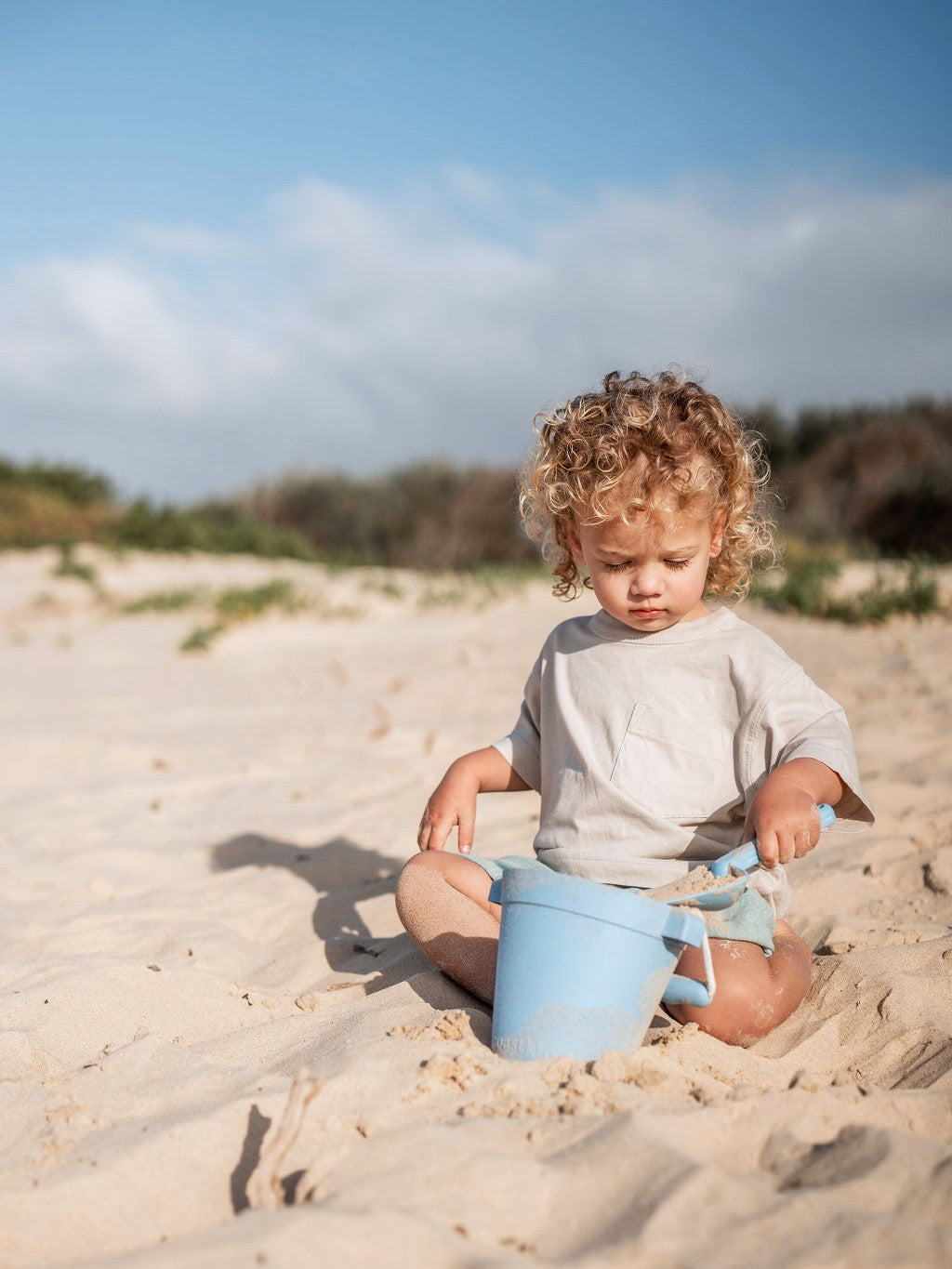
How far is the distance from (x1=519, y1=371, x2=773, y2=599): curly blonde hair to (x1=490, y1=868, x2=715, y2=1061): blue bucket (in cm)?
74

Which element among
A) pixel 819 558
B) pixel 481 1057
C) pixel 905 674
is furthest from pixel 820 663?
pixel 481 1057

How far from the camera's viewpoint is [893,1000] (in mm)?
1907

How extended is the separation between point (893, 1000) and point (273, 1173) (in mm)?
1158

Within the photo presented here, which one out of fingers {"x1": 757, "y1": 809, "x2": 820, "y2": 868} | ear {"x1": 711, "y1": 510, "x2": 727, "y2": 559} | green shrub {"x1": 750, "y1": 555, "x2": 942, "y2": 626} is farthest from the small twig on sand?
green shrub {"x1": 750, "y1": 555, "x2": 942, "y2": 626}

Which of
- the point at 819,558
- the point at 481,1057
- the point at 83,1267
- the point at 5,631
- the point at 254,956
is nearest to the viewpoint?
the point at 83,1267

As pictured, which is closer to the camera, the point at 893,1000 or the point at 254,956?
the point at 893,1000

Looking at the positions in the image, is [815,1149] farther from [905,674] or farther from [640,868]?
[905,674]

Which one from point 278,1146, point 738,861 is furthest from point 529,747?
point 278,1146

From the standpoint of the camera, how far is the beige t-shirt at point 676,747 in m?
2.03

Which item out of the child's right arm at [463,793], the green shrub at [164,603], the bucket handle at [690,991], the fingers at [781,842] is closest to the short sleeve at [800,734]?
the fingers at [781,842]

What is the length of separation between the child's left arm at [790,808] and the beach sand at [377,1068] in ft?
1.13

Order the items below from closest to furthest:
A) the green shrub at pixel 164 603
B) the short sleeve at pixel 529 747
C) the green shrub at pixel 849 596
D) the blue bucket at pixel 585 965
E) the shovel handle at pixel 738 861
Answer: the blue bucket at pixel 585 965
the shovel handle at pixel 738 861
the short sleeve at pixel 529 747
the green shrub at pixel 849 596
the green shrub at pixel 164 603

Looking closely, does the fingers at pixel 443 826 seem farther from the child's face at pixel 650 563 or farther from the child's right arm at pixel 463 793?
the child's face at pixel 650 563

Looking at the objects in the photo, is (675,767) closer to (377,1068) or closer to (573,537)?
(573,537)
